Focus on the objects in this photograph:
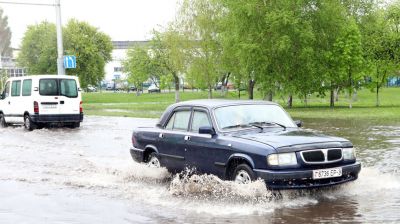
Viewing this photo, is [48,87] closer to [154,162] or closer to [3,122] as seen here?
[3,122]

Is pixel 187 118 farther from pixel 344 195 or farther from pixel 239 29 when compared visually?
pixel 239 29

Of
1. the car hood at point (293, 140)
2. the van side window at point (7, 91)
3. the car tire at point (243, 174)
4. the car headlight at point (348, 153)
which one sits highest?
the van side window at point (7, 91)

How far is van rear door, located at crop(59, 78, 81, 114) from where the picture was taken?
22.1m

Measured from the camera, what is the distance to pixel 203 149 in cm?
891

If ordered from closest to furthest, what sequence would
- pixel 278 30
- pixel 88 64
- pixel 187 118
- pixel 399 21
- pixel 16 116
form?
1. pixel 187 118
2. pixel 16 116
3. pixel 278 30
4. pixel 399 21
5. pixel 88 64

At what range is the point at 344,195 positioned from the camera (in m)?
8.59

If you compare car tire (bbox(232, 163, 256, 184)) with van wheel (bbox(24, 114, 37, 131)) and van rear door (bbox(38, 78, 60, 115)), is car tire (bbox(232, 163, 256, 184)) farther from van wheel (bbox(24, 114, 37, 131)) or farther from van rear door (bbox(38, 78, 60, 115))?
van wheel (bbox(24, 114, 37, 131))

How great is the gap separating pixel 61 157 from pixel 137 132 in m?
4.13

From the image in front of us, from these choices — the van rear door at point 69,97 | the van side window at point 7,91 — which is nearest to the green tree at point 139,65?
the van side window at point 7,91

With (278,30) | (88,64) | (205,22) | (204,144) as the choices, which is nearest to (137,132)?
(204,144)

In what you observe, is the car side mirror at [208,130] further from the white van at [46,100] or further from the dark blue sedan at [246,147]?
the white van at [46,100]

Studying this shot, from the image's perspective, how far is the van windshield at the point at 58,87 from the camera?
2172cm

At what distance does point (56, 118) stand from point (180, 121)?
43.8 ft

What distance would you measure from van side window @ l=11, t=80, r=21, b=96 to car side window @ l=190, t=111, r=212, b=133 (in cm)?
1509
